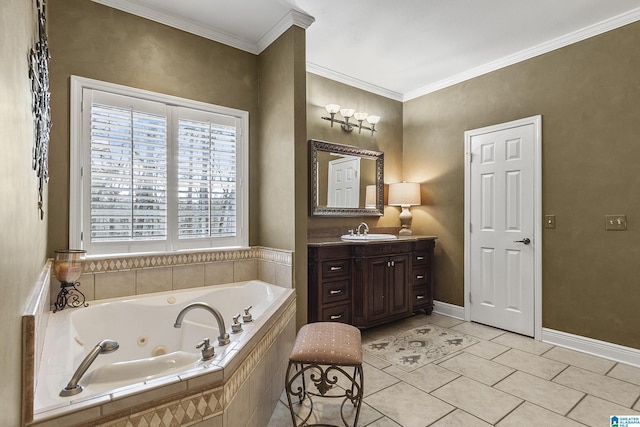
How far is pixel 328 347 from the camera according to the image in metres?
1.82

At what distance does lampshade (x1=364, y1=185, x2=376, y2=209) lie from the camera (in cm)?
406

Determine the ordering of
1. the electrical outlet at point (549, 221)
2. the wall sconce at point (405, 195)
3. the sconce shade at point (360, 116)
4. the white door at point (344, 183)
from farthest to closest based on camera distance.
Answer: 1. the wall sconce at point (405, 195)
2. the sconce shade at point (360, 116)
3. the white door at point (344, 183)
4. the electrical outlet at point (549, 221)

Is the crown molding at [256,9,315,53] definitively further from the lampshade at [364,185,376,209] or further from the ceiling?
the lampshade at [364,185,376,209]

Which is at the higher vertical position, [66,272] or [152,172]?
[152,172]

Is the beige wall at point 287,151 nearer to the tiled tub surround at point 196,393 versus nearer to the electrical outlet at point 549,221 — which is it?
the tiled tub surround at point 196,393

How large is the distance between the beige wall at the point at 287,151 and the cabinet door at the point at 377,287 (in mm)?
770

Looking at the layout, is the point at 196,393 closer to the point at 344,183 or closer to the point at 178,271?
the point at 178,271

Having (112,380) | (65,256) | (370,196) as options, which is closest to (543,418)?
(112,380)

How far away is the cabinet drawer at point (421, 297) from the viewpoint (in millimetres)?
3795

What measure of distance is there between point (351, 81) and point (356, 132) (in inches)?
24.2

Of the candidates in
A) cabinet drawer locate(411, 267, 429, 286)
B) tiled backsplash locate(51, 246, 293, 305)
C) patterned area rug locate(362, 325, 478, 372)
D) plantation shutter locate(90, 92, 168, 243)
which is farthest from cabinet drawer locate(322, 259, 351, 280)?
plantation shutter locate(90, 92, 168, 243)

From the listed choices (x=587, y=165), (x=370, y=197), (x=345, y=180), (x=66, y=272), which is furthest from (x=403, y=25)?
(x=66, y=272)

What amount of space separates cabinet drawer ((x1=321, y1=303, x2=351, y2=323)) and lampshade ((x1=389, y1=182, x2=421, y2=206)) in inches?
62.9

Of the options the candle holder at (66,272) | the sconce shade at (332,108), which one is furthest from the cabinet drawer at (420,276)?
the candle holder at (66,272)
